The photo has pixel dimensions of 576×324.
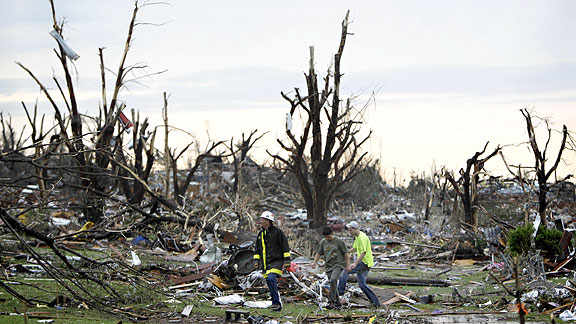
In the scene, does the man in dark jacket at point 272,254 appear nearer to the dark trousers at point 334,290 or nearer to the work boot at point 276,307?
the work boot at point 276,307

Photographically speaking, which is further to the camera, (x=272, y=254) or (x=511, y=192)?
(x=511, y=192)

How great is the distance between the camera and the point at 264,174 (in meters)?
40.9

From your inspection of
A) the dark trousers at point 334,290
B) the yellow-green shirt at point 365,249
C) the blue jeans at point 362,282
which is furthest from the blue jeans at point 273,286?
the yellow-green shirt at point 365,249

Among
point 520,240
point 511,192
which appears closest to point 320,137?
point 520,240

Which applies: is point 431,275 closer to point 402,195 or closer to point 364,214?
point 364,214

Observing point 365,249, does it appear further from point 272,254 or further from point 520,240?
point 520,240

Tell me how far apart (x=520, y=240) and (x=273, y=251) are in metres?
6.61

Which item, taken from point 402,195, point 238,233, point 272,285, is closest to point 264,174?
point 402,195

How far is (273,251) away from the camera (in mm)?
11320

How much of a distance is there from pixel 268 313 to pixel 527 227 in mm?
7165

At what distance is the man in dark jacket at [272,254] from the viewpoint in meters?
11.2

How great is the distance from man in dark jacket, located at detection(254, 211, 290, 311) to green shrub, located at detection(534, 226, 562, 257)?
7.11m

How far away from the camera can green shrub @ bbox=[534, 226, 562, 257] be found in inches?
597

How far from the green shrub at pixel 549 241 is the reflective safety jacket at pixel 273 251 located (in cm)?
709
